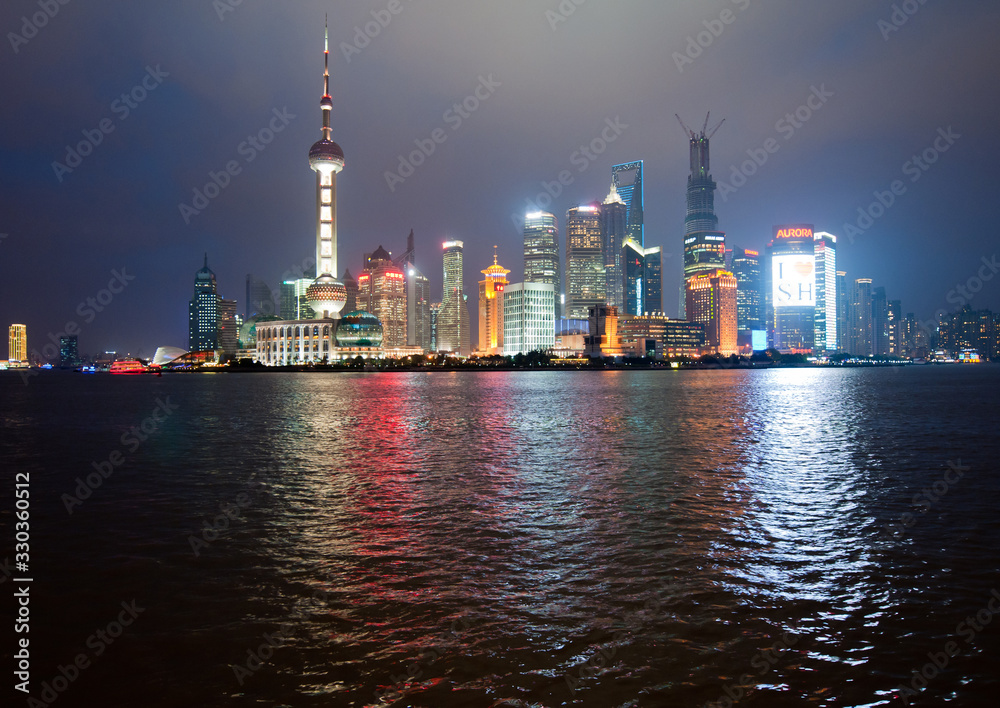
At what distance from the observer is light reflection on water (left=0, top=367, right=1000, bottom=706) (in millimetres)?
9461

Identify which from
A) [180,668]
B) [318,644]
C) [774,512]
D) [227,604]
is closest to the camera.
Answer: [180,668]

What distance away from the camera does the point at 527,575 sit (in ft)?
46.3

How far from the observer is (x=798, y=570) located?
1441cm

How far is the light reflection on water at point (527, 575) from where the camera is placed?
31.0 feet

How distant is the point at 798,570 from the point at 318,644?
11.5 meters

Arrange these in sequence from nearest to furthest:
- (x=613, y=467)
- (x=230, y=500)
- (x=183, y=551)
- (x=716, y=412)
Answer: (x=183, y=551), (x=230, y=500), (x=613, y=467), (x=716, y=412)

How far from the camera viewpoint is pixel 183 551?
640 inches

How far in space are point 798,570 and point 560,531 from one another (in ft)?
21.6

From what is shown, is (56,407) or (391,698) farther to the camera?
(56,407)

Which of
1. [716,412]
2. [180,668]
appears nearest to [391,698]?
[180,668]

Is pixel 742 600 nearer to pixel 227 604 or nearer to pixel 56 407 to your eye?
pixel 227 604

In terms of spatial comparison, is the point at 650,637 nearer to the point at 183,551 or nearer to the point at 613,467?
the point at 183,551

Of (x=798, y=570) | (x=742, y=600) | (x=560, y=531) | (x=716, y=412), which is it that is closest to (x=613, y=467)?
(x=560, y=531)

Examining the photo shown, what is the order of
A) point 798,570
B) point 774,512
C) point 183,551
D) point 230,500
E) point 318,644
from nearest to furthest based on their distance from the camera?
point 318,644
point 798,570
point 183,551
point 774,512
point 230,500
